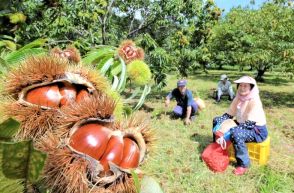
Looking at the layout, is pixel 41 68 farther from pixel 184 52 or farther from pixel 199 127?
pixel 184 52

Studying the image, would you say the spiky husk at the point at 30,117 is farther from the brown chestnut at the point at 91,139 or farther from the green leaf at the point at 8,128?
the green leaf at the point at 8,128

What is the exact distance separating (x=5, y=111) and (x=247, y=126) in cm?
429

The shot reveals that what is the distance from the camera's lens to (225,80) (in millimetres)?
10672

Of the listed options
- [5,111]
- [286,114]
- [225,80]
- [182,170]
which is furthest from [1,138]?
[225,80]

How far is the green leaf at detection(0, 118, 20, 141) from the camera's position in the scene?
302 millimetres

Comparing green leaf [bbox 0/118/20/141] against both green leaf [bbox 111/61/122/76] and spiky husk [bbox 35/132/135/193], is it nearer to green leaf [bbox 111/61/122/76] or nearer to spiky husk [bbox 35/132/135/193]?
spiky husk [bbox 35/132/135/193]

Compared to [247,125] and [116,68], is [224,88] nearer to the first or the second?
[247,125]

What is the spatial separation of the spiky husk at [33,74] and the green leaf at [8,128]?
195 millimetres

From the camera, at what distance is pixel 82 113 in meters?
0.44

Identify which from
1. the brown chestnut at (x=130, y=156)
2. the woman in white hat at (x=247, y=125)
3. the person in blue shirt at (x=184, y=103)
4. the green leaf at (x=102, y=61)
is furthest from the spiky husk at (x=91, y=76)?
the person in blue shirt at (x=184, y=103)

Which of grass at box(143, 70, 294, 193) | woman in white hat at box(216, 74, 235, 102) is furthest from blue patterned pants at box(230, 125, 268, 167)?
woman in white hat at box(216, 74, 235, 102)

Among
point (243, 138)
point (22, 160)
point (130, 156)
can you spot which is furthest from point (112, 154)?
point (243, 138)

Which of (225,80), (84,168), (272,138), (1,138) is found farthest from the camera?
(225,80)

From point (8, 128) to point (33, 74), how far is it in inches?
8.3
